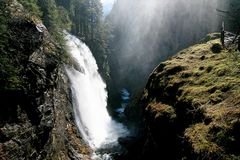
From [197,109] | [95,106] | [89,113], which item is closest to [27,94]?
[197,109]

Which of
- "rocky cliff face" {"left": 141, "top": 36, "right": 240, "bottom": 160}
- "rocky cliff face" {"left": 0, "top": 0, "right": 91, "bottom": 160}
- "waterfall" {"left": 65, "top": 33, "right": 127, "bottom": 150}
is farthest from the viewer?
"waterfall" {"left": 65, "top": 33, "right": 127, "bottom": 150}

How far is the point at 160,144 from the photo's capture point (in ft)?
78.4

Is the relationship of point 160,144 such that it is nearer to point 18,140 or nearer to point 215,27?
point 18,140

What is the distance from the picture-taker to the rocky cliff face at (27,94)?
19203 millimetres

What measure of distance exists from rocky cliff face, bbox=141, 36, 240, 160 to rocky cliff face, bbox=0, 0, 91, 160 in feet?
28.7

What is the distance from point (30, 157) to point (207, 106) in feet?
41.3

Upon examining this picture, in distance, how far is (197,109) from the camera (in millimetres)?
21812

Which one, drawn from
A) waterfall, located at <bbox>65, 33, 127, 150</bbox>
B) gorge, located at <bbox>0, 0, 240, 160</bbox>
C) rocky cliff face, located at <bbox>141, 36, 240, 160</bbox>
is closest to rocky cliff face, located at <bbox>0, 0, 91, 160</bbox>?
gorge, located at <bbox>0, 0, 240, 160</bbox>

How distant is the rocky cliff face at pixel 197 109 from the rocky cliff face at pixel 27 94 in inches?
345

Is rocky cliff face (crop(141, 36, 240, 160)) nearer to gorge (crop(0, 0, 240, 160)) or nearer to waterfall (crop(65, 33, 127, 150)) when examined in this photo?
gorge (crop(0, 0, 240, 160))

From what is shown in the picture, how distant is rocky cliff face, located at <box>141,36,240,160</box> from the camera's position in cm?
1734

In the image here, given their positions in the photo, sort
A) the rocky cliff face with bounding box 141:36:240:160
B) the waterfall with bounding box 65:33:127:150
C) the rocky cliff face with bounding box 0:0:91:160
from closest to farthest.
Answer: the rocky cliff face with bounding box 141:36:240:160 < the rocky cliff face with bounding box 0:0:91:160 < the waterfall with bounding box 65:33:127:150

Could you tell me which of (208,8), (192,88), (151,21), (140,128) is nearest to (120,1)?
(151,21)

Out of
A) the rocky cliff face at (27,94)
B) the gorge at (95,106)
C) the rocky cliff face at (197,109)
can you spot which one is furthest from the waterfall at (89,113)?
the rocky cliff face at (27,94)
